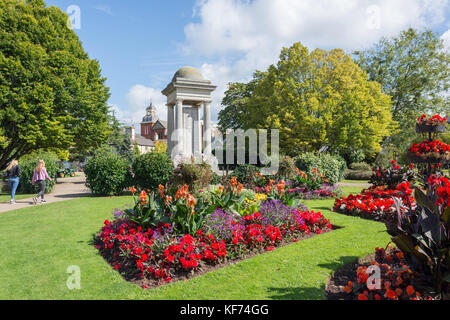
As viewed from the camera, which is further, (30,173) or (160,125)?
(160,125)

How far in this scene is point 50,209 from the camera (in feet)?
30.3

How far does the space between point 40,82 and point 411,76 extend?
31.4m

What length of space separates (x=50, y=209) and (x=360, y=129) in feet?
62.8

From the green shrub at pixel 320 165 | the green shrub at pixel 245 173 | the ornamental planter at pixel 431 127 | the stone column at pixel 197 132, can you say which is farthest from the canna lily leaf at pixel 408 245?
the stone column at pixel 197 132

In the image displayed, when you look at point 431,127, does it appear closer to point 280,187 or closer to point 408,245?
point 280,187

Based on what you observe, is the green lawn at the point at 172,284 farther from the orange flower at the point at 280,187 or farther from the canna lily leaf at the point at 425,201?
the canna lily leaf at the point at 425,201

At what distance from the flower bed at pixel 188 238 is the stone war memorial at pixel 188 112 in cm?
1081

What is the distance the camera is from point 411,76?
A: 1059 inches

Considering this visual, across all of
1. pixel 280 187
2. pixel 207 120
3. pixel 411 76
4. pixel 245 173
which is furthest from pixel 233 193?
pixel 411 76

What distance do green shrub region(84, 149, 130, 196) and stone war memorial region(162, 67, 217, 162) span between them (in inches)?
172

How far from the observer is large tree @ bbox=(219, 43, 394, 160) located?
2009 cm

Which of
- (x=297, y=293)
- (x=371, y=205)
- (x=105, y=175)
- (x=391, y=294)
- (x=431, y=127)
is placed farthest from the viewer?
(x=105, y=175)
